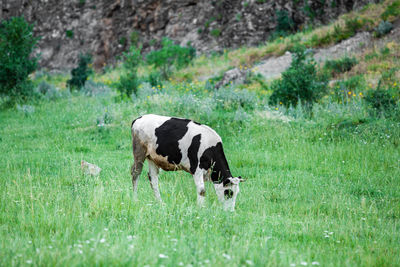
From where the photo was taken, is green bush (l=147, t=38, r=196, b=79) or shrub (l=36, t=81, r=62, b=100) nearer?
shrub (l=36, t=81, r=62, b=100)

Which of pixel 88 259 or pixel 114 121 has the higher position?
pixel 88 259

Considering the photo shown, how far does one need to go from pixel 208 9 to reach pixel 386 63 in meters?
20.2

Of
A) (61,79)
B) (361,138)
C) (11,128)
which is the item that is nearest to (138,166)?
(361,138)

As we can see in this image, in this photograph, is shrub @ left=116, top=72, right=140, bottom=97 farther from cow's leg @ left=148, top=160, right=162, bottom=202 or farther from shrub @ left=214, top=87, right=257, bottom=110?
cow's leg @ left=148, top=160, right=162, bottom=202

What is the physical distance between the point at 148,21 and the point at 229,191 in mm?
34224

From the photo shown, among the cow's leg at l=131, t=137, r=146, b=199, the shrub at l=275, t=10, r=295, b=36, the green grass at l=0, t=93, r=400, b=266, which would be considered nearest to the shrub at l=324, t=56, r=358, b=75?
the green grass at l=0, t=93, r=400, b=266

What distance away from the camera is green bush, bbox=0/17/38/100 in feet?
60.1

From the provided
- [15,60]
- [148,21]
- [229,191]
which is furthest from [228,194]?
[148,21]

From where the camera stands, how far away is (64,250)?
3.68 m

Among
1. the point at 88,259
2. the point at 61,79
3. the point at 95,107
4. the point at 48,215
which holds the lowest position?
the point at 61,79

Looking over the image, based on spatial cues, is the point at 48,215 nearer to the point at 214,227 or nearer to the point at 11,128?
the point at 214,227

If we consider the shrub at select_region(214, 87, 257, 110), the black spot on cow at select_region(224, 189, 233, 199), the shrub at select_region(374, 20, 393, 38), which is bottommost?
the shrub at select_region(214, 87, 257, 110)

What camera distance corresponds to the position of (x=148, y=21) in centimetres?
3775

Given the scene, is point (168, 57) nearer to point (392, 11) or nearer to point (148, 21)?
point (148, 21)
